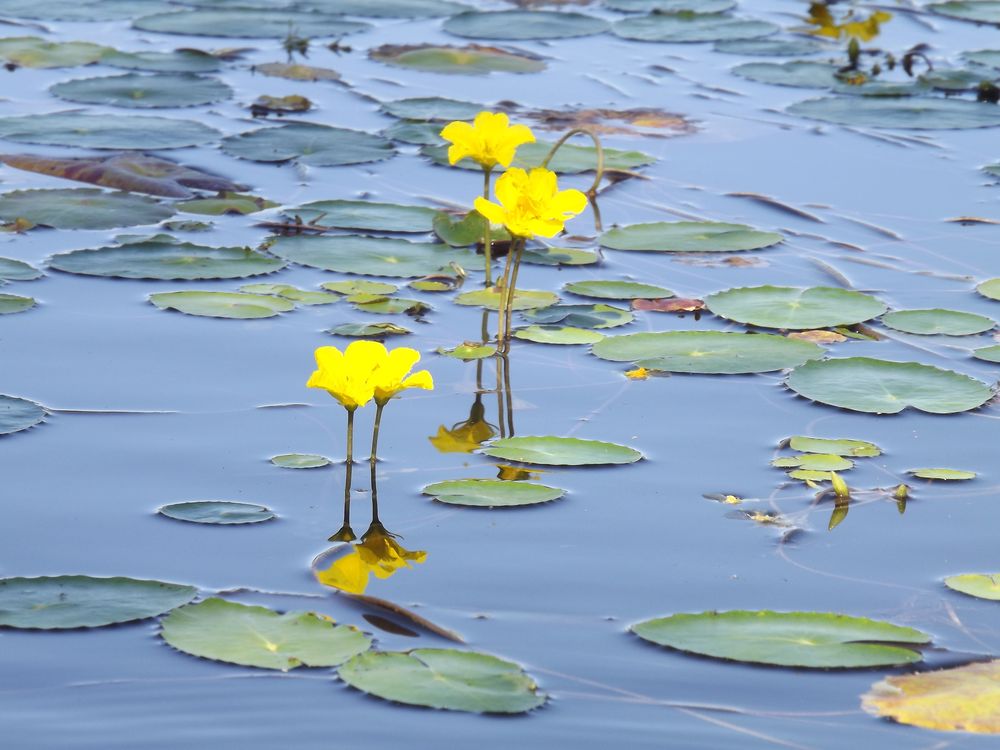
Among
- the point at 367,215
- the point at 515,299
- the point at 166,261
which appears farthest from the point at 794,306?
the point at 166,261

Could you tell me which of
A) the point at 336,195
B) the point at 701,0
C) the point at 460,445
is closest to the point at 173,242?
the point at 336,195

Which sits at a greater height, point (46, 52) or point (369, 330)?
point (46, 52)

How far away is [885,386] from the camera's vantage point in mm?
3584

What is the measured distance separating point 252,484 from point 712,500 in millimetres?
879

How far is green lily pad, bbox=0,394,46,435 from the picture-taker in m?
3.24

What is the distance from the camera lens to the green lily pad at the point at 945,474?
123 inches

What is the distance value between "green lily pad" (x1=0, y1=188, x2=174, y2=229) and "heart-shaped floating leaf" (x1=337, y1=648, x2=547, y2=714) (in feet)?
8.71

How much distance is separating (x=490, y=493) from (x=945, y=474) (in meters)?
0.91

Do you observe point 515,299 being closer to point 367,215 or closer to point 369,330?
point 369,330

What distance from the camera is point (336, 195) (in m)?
5.09

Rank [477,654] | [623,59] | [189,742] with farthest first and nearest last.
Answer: [623,59] < [477,654] < [189,742]

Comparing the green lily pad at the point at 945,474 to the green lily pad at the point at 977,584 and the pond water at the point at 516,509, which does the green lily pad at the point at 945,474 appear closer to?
the pond water at the point at 516,509

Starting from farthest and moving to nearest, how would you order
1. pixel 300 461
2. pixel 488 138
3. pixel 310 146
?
1. pixel 310 146
2. pixel 488 138
3. pixel 300 461

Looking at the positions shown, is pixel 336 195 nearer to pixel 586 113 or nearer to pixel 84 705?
pixel 586 113
